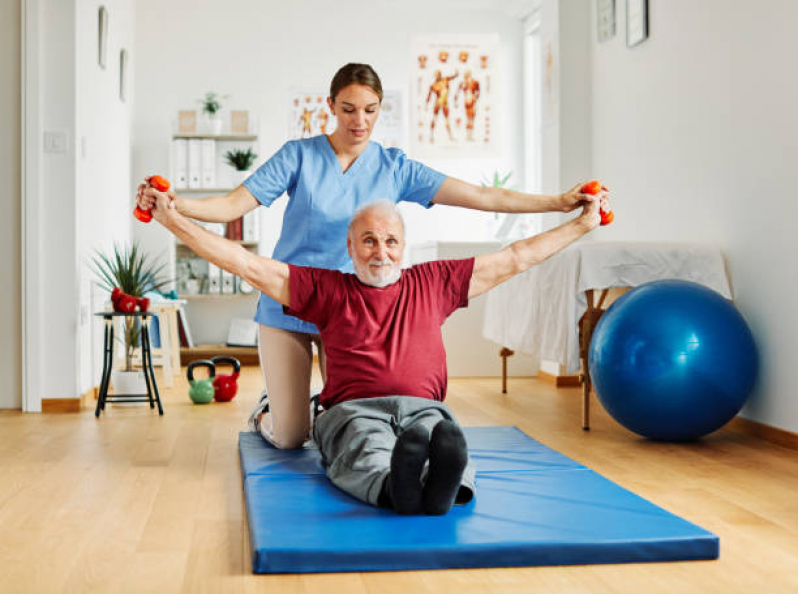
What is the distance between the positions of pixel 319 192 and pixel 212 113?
401 centimetres

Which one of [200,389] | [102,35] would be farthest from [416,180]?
[102,35]

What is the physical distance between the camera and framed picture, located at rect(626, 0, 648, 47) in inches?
170

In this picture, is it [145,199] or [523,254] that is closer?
[145,199]

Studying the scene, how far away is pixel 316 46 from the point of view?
6.85 metres

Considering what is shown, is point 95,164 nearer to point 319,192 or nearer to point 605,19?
point 319,192

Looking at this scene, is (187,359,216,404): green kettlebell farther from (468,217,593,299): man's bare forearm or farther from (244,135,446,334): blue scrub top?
(468,217,593,299): man's bare forearm

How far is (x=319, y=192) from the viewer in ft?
8.98

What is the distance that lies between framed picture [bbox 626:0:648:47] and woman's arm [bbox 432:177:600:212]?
2011mm

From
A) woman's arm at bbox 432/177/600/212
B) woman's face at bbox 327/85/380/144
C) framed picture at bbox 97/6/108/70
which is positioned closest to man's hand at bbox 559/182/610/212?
woman's arm at bbox 432/177/600/212

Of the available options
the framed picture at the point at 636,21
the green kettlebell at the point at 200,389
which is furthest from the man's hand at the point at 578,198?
the green kettlebell at the point at 200,389

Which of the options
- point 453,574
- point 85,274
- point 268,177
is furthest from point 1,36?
point 453,574

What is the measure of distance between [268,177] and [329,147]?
0.70 feet

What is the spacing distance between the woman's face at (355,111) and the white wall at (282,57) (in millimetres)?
4124

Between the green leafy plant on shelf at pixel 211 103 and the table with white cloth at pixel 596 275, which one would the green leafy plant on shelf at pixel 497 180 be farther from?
the table with white cloth at pixel 596 275
